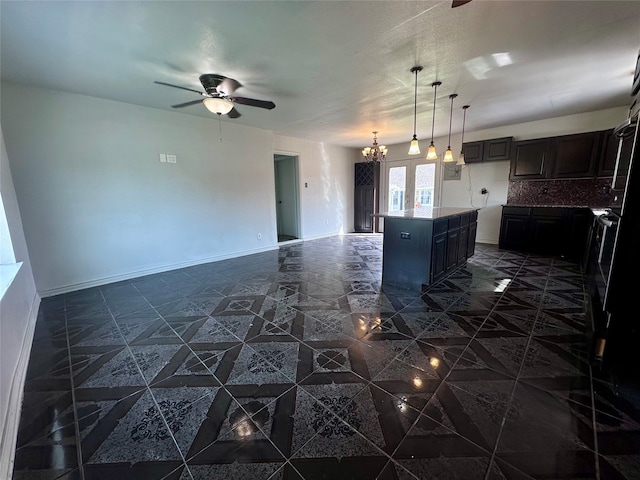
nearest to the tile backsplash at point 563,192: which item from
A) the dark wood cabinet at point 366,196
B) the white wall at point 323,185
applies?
the dark wood cabinet at point 366,196

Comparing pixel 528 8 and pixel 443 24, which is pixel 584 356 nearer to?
pixel 528 8

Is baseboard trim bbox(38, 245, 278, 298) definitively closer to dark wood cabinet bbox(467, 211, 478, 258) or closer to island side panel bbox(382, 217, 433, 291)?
island side panel bbox(382, 217, 433, 291)

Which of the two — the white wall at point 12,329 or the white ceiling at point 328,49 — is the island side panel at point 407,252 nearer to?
the white ceiling at point 328,49

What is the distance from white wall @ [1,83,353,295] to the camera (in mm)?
3174

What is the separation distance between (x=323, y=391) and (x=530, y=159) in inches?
239

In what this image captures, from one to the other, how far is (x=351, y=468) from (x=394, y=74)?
11.7 feet

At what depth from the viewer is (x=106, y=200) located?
3.67 metres

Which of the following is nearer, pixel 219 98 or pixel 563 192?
pixel 219 98

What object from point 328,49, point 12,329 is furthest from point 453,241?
point 12,329

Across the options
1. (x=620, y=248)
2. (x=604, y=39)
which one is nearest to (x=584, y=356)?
(x=620, y=248)

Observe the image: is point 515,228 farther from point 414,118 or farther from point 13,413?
point 13,413

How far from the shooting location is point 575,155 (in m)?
4.72

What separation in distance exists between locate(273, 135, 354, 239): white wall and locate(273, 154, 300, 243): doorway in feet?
0.61

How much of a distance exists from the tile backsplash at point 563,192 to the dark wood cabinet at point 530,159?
0.26 metres
